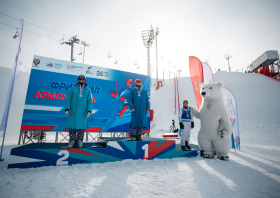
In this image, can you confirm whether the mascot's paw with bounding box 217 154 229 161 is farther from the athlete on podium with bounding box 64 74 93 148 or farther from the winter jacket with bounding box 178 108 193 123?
the athlete on podium with bounding box 64 74 93 148

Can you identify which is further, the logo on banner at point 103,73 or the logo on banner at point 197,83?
the logo on banner at point 103,73

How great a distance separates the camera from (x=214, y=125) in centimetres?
315

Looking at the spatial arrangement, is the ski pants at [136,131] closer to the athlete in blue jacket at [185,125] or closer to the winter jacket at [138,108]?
the winter jacket at [138,108]

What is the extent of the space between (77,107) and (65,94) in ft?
10.8

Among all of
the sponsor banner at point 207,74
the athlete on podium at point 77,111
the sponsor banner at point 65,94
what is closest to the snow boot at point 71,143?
the athlete on podium at point 77,111

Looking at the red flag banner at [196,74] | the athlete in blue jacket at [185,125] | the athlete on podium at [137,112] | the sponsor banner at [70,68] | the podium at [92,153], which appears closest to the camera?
the podium at [92,153]

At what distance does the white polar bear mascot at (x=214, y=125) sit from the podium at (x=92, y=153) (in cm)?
41

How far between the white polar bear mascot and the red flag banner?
4.09 feet

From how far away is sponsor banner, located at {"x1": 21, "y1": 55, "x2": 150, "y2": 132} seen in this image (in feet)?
17.0

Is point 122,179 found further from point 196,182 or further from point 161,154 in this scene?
point 161,154

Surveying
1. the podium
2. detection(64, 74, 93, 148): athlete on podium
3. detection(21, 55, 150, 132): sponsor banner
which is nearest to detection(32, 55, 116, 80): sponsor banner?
detection(21, 55, 150, 132): sponsor banner

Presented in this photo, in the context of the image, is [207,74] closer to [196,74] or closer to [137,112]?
[196,74]

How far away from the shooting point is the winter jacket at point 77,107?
2.79 meters

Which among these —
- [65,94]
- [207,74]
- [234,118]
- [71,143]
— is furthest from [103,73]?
[234,118]
